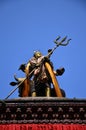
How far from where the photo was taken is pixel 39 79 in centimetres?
2153

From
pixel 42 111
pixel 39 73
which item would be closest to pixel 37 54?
pixel 39 73

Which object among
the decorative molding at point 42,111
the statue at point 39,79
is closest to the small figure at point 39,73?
the statue at point 39,79

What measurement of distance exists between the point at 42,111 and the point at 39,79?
325cm

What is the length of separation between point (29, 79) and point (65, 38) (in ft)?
12.3

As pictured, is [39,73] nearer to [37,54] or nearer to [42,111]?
[37,54]

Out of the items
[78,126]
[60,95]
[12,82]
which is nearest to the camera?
[78,126]

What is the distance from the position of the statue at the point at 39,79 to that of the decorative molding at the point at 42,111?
204cm

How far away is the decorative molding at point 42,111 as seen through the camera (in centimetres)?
1844

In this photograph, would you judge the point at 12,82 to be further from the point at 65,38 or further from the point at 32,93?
the point at 65,38

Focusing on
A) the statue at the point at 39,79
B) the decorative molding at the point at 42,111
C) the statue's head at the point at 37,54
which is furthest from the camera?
the statue's head at the point at 37,54

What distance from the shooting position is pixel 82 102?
61.7 feet

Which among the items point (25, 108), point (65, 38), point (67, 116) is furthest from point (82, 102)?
point (65, 38)

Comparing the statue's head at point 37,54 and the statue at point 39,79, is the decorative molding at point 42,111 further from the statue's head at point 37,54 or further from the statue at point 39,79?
the statue's head at point 37,54

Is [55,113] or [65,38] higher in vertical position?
[65,38]
